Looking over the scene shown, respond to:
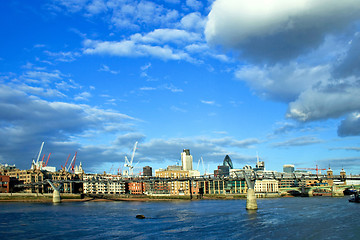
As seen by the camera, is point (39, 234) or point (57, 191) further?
point (57, 191)

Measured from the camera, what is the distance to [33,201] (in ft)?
582

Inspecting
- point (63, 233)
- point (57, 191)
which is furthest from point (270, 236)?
point (57, 191)

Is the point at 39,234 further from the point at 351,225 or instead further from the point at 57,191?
the point at 57,191

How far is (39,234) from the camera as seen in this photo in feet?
217

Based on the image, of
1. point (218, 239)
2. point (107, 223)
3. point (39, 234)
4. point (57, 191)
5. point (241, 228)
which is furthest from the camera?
point (57, 191)

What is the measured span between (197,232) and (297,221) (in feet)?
93.9

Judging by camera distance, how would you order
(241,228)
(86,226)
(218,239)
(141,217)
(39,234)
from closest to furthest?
(218,239)
(39,234)
(241,228)
(86,226)
(141,217)

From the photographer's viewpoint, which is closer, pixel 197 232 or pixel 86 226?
pixel 197 232

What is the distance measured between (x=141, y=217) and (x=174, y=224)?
601 inches

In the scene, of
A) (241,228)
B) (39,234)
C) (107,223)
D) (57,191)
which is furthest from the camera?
(57,191)

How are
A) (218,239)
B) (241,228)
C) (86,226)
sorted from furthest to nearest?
1. (86,226)
2. (241,228)
3. (218,239)

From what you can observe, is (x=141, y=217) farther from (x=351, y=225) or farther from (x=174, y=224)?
(x=351, y=225)

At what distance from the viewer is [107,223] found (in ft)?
272

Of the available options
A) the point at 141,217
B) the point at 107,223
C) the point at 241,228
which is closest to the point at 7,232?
the point at 107,223
